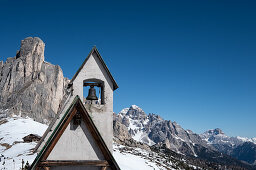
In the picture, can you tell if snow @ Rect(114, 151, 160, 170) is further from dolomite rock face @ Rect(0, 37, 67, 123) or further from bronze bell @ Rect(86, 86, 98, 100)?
dolomite rock face @ Rect(0, 37, 67, 123)

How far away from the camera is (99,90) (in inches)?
501

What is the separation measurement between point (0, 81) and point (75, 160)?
209 meters

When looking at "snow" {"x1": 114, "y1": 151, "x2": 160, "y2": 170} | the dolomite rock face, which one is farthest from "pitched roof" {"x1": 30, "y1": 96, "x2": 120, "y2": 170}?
the dolomite rock face

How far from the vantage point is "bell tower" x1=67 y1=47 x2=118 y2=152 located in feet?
38.4

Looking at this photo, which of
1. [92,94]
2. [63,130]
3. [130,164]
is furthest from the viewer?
[130,164]

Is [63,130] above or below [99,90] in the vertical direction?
below

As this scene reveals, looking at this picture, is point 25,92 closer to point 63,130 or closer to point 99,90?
point 99,90

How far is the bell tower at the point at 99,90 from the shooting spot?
11.7 meters

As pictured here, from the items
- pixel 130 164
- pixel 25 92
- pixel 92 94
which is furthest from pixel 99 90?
pixel 25 92

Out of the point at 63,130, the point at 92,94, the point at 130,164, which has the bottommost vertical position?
the point at 130,164

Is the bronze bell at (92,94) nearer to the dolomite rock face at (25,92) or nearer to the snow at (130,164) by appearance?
the snow at (130,164)

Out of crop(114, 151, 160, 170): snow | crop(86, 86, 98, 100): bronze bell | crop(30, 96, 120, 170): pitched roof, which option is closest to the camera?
crop(30, 96, 120, 170): pitched roof

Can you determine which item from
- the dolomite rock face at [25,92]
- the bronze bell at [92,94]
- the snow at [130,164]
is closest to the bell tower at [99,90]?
the bronze bell at [92,94]

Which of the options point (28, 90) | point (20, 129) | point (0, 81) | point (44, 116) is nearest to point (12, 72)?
point (0, 81)
